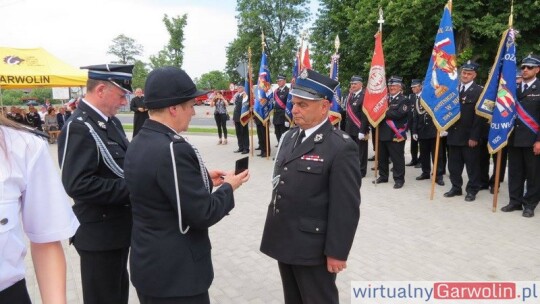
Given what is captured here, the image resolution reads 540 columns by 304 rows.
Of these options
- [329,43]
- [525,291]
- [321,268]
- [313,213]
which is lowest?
[525,291]

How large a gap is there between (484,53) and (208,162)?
14.0m

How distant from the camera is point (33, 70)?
37.6 feet

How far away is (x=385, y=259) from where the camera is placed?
4406 millimetres

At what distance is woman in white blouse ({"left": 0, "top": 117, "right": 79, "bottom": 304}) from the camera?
1.17 m

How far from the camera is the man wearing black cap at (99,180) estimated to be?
240 cm

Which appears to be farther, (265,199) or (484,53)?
(484,53)

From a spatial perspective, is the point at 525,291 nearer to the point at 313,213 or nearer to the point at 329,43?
the point at 313,213

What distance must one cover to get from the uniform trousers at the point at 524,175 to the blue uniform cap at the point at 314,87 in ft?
15.1

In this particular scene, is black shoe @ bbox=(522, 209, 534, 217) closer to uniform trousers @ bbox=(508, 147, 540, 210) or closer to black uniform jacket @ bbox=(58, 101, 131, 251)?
uniform trousers @ bbox=(508, 147, 540, 210)

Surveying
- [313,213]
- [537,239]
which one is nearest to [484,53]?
[537,239]

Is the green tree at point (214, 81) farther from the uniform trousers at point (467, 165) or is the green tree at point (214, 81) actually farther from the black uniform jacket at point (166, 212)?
the black uniform jacket at point (166, 212)

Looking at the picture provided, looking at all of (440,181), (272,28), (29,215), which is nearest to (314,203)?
(29,215)

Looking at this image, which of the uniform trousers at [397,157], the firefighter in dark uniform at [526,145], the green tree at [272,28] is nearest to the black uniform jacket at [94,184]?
the firefighter in dark uniform at [526,145]

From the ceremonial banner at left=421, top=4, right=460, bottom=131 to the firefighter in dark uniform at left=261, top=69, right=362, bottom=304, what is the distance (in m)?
4.47
